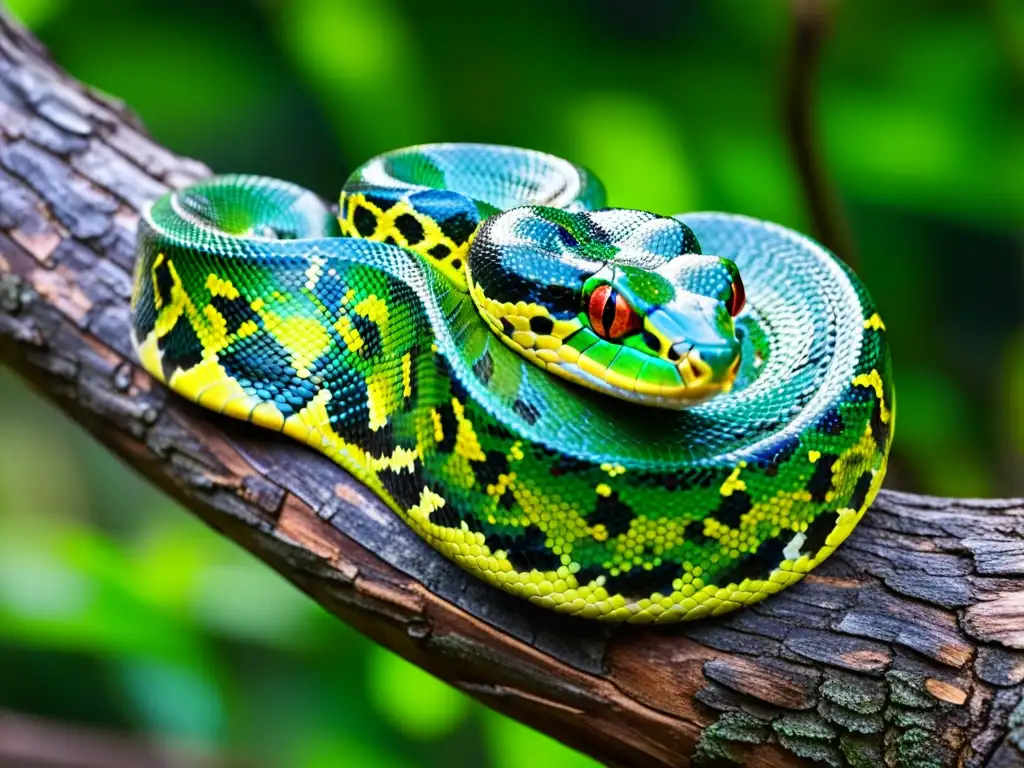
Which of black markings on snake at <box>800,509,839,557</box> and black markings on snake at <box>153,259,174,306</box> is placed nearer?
black markings on snake at <box>800,509,839,557</box>

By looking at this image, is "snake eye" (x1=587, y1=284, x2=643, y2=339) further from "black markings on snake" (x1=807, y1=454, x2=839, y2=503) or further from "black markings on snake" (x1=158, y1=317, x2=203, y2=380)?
"black markings on snake" (x1=158, y1=317, x2=203, y2=380)

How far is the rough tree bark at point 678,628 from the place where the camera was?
7.42 feet

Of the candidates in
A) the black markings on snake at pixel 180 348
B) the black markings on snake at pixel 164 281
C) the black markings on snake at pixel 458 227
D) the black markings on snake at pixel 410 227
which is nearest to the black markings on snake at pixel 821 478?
the black markings on snake at pixel 458 227

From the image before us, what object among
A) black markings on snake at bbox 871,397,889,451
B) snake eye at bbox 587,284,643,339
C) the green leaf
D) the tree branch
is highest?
the tree branch

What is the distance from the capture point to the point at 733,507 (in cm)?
229

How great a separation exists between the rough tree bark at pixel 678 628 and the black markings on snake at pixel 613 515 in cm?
31

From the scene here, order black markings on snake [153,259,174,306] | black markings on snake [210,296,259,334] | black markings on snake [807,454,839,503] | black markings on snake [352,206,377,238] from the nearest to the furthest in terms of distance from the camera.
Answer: black markings on snake [807,454,839,503] → black markings on snake [210,296,259,334] → black markings on snake [153,259,174,306] → black markings on snake [352,206,377,238]

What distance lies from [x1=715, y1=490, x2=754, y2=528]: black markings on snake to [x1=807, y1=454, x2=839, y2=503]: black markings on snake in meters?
0.17

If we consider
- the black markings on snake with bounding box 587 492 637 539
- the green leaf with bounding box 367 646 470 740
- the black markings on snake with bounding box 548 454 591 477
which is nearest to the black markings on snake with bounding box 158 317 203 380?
the black markings on snake with bounding box 548 454 591 477

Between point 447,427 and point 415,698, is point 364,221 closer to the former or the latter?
point 447,427

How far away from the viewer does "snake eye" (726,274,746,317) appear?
7.72ft

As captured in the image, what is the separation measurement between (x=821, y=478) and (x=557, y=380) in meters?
0.67

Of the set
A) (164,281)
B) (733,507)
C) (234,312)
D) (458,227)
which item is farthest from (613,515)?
(164,281)

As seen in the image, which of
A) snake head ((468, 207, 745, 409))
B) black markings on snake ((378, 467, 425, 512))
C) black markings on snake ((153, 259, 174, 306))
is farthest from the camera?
black markings on snake ((153, 259, 174, 306))
